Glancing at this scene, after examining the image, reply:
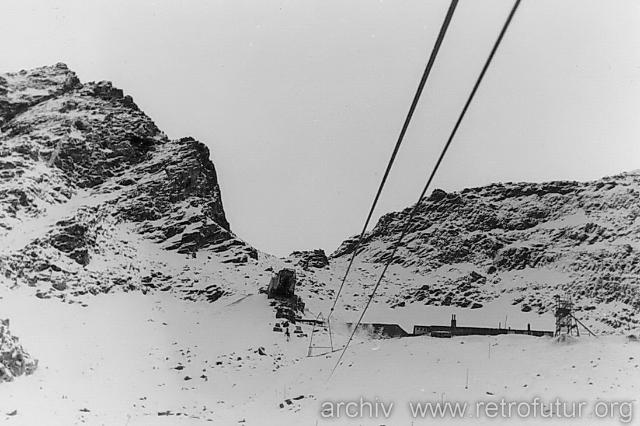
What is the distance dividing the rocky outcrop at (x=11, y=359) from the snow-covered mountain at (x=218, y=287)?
7 centimetres

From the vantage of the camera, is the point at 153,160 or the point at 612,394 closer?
the point at 612,394

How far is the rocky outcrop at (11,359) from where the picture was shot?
15.2 m

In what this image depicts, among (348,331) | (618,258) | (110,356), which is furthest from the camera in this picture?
(618,258)

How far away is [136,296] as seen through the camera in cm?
3134

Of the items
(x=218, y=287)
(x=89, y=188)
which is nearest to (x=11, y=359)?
(x=218, y=287)

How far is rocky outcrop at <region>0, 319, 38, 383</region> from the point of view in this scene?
1516 cm

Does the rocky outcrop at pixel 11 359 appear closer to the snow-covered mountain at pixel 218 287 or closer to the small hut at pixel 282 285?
the snow-covered mountain at pixel 218 287

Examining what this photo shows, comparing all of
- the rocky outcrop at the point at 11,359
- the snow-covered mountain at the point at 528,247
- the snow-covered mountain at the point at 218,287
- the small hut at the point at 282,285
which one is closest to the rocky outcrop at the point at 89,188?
the snow-covered mountain at the point at 218,287

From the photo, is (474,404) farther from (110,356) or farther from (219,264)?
(219,264)

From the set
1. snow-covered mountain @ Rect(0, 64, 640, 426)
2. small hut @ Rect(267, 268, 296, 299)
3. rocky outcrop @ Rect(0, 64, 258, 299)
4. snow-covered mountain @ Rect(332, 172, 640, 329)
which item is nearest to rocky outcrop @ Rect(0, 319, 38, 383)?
snow-covered mountain @ Rect(0, 64, 640, 426)

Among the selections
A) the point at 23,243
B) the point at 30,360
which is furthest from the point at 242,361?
the point at 23,243

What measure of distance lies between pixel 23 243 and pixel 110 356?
13225mm

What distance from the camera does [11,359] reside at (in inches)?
621

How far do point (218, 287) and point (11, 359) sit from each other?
1926cm
